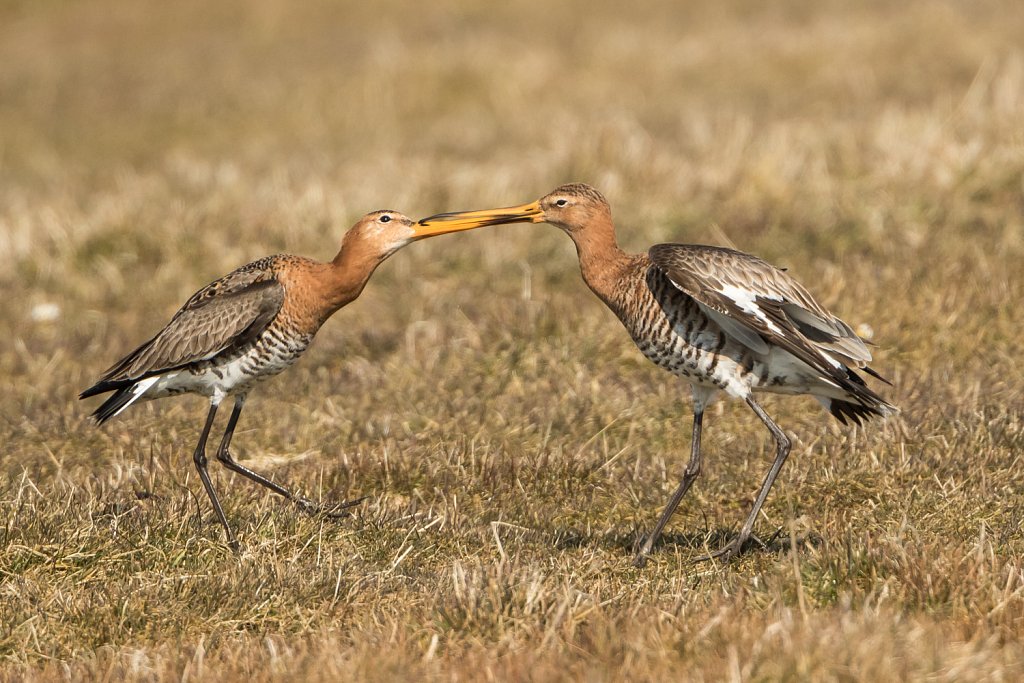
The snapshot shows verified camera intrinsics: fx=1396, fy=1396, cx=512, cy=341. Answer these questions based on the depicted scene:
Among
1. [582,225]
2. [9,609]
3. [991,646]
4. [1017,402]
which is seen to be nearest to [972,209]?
[1017,402]

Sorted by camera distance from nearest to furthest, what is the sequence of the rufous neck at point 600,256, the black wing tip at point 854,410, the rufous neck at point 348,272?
the black wing tip at point 854,410 → the rufous neck at point 600,256 → the rufous neck at point 348,272

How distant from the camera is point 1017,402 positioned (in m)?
7.06

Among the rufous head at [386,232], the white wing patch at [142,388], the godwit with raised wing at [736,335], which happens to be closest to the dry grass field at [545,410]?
the white wing patch at [142,388]

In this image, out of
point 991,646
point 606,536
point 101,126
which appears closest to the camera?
point 991,646

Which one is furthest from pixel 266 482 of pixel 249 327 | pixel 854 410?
pixel 854 410

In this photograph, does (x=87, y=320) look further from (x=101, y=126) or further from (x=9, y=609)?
(x=101, y=126)

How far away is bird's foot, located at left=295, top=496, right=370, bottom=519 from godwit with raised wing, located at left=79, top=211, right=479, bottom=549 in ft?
0.45

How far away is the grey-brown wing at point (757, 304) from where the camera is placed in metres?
5.59

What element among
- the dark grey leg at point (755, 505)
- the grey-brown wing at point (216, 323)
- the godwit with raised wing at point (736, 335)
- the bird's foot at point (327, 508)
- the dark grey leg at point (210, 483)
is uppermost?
the grey-brown wing at point (216, 323)

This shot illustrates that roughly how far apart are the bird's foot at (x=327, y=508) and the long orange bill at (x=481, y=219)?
1.33 m

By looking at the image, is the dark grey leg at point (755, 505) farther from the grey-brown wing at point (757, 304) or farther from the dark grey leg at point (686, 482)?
the grey-brown wing at point (757, 304)

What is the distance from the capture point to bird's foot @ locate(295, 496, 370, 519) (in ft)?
19.6

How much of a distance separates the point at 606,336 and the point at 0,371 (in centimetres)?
399

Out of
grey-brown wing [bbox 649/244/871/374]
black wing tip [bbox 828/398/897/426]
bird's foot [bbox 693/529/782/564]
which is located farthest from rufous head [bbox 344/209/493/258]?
→ bird's foot [bbox 693/529/782/564]
